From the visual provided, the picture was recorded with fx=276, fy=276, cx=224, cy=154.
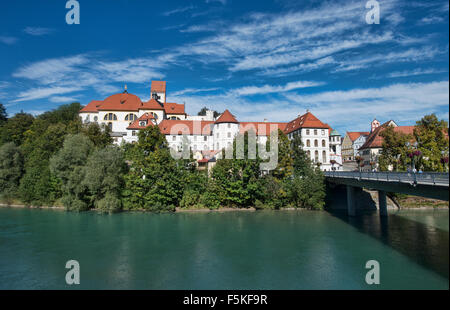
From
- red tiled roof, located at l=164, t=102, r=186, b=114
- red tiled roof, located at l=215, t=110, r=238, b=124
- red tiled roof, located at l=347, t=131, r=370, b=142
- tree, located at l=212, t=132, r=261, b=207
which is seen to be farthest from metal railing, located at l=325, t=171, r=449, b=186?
red tiled roof, located at l=347, t=131, r=370, b=142

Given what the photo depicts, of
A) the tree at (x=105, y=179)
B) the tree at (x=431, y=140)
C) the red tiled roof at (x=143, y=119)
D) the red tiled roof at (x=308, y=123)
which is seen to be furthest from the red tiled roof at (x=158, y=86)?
the tree at (x=431, y=140)

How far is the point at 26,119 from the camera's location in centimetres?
5303

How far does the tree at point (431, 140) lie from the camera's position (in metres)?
28.5

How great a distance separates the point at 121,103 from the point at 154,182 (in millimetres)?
31372

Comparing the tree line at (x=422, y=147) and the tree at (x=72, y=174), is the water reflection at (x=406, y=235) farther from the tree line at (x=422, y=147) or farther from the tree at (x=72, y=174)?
the tree at (x=72, y=174)

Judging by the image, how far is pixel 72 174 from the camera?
105ft

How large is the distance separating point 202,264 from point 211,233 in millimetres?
6786

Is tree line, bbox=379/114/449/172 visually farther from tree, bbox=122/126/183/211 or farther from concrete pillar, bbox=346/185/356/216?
tree, bbox=122/126/183/211

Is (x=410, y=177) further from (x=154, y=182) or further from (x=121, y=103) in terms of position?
(x=121, y=103)

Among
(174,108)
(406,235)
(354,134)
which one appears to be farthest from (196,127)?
(354,134)

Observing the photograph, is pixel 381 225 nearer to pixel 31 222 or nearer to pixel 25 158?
pixel 31 222

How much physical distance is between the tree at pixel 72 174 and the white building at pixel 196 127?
11.7m
